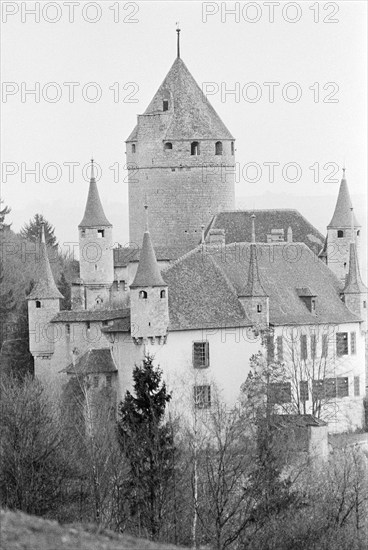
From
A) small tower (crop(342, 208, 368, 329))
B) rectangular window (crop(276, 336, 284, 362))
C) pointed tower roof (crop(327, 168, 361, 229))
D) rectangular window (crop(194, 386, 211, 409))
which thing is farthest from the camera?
pointed tower roof (crop(327, 168, 361, 229))

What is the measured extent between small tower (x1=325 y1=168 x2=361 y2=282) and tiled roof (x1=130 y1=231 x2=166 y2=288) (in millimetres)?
12513

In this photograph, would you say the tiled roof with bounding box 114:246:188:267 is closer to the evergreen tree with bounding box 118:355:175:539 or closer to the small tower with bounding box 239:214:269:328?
the small tower with bounding box 239:214:269:328

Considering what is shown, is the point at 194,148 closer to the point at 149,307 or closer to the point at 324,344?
the point at 324,344

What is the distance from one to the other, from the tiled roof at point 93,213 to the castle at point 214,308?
0.06 metres

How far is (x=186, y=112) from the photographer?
9062cm

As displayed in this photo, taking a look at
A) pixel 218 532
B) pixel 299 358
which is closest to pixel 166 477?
pixel 218 532

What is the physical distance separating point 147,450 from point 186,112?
117ft

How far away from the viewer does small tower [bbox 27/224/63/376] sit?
7662 centimetres

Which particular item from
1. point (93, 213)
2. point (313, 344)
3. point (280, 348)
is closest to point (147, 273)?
point (280, 348)

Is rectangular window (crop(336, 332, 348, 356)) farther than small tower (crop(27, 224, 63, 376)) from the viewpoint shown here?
No

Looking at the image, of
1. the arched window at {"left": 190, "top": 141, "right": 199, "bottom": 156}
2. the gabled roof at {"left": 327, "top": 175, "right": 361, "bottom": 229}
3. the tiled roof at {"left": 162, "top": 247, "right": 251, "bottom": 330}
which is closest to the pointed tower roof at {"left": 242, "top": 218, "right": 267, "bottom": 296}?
the tiled roof at {"left": 162, "top": 247, "right": 251, "bottom": 330}

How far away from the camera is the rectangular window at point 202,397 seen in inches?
2753

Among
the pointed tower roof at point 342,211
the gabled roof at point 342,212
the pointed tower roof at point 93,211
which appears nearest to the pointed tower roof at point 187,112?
the pointed tower roof at point 342,211

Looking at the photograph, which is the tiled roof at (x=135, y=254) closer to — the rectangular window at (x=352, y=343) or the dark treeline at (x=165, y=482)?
the rectangular window at (x=352, y=343)
